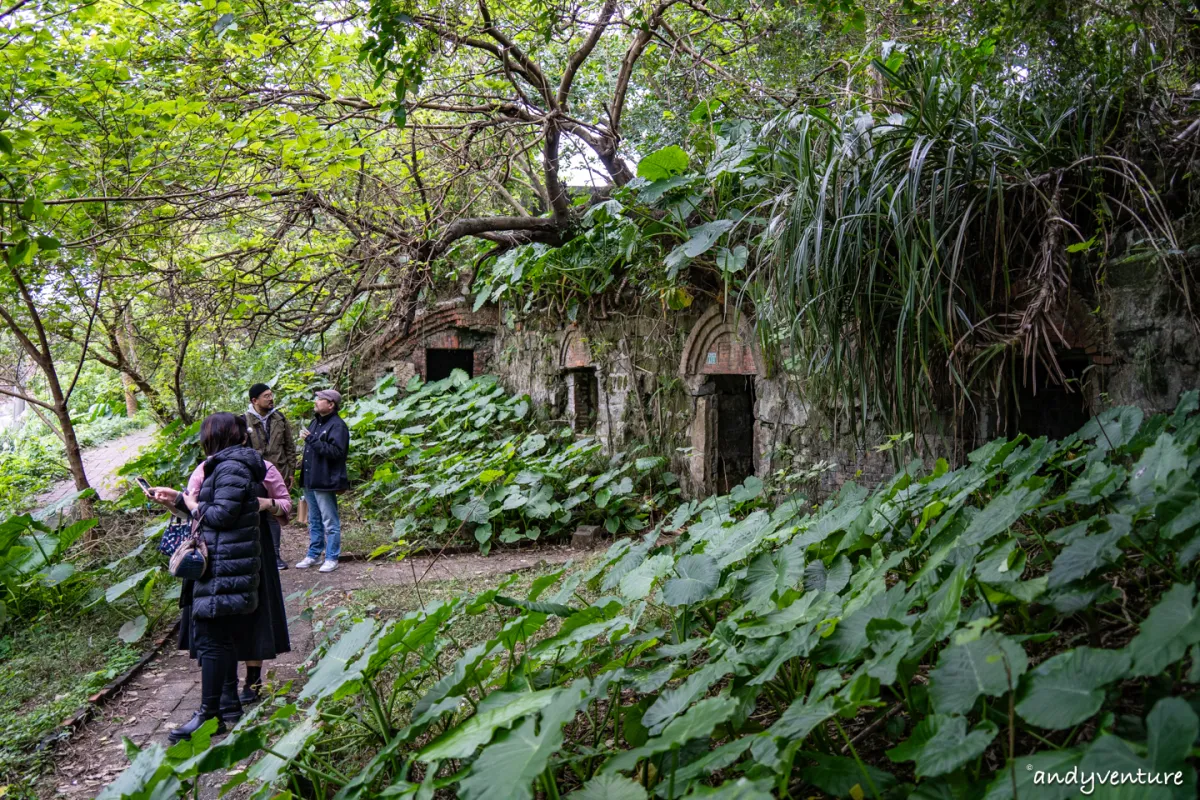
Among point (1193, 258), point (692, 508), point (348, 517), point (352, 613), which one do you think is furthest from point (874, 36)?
point (348, 517)

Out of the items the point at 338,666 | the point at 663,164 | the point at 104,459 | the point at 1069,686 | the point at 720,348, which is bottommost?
the point at 104,459

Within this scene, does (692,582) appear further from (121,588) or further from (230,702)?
(121,588)

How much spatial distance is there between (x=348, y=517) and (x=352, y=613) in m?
3.51

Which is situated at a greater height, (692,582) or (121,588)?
(692,582)

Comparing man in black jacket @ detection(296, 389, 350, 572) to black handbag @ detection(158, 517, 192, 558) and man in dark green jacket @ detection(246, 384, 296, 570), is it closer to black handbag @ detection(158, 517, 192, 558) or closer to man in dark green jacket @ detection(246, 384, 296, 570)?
man in dark green jacket @ detection(246, 384, 296, 570)

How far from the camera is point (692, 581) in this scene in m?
2.65

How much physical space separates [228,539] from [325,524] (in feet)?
9.97

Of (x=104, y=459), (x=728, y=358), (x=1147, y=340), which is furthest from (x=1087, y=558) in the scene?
(x=104, y=459)

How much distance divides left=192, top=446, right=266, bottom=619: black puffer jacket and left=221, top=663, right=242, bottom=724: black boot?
0.35 meters

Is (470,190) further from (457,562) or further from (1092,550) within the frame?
(1092,550)

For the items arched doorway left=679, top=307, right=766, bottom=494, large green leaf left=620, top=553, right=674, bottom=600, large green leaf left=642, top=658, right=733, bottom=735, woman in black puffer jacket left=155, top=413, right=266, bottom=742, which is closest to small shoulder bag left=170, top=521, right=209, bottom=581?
woman in black puffer jacket left=155, top=413, right=266, bottom=742

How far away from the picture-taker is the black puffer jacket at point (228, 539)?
3600 millimetres

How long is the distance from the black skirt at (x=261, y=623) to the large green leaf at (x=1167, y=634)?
3511 millimetres

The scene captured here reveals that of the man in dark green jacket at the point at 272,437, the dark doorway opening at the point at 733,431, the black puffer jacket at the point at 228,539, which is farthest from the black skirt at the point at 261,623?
the dark doorway opening at the point at 733,431
